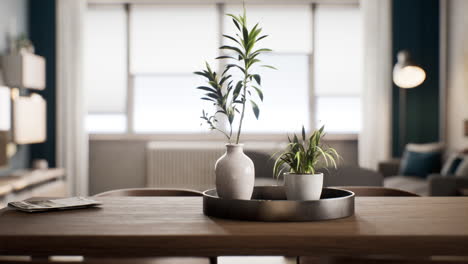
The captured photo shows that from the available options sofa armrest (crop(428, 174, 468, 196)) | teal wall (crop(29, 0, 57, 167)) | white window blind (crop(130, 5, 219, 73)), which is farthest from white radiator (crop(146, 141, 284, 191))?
sofa armrest (crop(428, 174, 468, 196))

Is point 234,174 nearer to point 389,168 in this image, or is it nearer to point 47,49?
point 389,168

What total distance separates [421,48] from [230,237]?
5673 millimetres

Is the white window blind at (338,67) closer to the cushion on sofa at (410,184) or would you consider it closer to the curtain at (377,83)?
the curtain at (377,83)

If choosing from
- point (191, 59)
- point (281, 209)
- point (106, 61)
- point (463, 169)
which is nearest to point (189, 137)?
point (191, 59)

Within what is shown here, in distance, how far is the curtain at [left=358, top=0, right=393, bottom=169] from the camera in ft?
20.7

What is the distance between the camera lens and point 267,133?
6.56 meters

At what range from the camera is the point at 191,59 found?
6527mm

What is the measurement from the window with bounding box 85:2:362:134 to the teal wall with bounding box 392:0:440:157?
0.50m

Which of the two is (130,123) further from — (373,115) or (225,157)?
(225,157)

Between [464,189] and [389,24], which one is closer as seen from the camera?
[464,189]

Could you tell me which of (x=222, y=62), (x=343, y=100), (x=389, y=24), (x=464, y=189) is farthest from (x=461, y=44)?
(x=222, y=62)

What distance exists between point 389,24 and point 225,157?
5080mm

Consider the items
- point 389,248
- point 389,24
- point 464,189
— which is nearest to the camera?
point 389,248

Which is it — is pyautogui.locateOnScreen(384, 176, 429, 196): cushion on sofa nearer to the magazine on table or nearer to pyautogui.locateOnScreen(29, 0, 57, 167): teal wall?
the magazine on table
